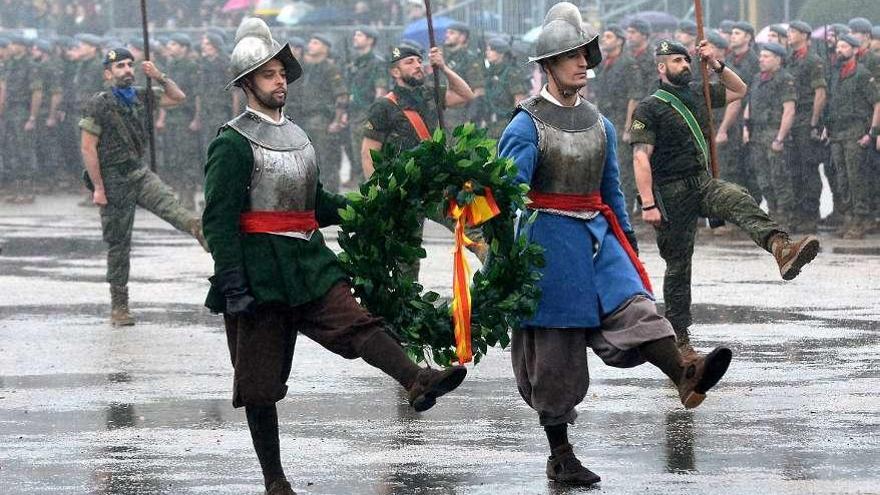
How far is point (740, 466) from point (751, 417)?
1.27m

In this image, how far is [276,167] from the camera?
7.38 m

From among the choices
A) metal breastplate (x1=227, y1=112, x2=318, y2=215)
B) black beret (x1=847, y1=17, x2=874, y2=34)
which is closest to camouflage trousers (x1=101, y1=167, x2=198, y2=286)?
metal breastplate (x1=227, y1=112, x2=318, y2=215)

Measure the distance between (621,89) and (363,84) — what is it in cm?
549

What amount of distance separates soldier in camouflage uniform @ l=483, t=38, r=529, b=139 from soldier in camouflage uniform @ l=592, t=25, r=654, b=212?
5.92 ft

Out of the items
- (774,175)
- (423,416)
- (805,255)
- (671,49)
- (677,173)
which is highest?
(671,49)

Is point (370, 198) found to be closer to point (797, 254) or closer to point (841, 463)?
point (841, 463)

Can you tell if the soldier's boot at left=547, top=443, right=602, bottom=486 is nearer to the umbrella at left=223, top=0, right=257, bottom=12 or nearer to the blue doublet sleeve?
the blue doublet sleeve

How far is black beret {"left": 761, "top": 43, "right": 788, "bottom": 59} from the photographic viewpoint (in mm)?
19375

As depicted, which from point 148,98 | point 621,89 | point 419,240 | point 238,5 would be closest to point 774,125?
point 621,89

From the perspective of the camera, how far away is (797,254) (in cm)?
1002

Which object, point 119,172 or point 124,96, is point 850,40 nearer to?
point 124,96

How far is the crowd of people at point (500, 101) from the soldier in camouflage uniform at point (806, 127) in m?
0.01

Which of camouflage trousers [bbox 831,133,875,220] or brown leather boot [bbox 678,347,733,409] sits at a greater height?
brown leather boot [bbox 678,347,733,409]

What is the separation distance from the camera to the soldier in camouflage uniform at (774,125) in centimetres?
1941
